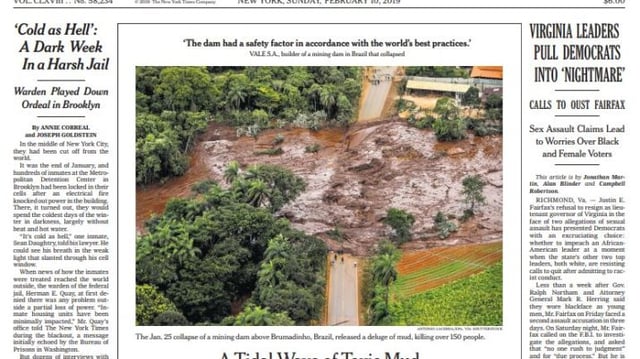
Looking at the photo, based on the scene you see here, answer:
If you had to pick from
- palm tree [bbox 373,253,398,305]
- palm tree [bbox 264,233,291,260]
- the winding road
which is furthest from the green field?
palm tree [bbox 264,233,291,260]

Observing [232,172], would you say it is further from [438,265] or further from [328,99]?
[438,265]

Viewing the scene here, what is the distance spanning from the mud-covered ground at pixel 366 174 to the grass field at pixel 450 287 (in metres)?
0.16

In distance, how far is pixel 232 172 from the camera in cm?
791

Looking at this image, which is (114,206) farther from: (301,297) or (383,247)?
(383,247)

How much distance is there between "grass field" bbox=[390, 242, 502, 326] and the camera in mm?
7277

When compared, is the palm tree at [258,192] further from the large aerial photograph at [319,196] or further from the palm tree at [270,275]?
the palm tree at [270,275]

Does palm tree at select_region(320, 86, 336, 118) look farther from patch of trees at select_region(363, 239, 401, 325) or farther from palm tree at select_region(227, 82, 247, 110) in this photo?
→ patch of trees at select_region(363, 239, 401, 325)

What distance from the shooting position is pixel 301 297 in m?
7.30

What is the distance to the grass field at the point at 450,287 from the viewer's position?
23.9 ft

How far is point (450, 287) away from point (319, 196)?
1.58 m

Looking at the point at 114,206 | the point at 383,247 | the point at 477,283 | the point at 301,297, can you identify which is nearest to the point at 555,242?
the point at 477,283

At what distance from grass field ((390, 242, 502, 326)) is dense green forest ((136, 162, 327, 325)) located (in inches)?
31.3

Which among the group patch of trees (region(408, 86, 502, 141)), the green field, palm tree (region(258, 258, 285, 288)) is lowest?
the green field

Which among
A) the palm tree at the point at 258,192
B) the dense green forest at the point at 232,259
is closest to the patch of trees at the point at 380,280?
the dense green forest at the point at 232,259
